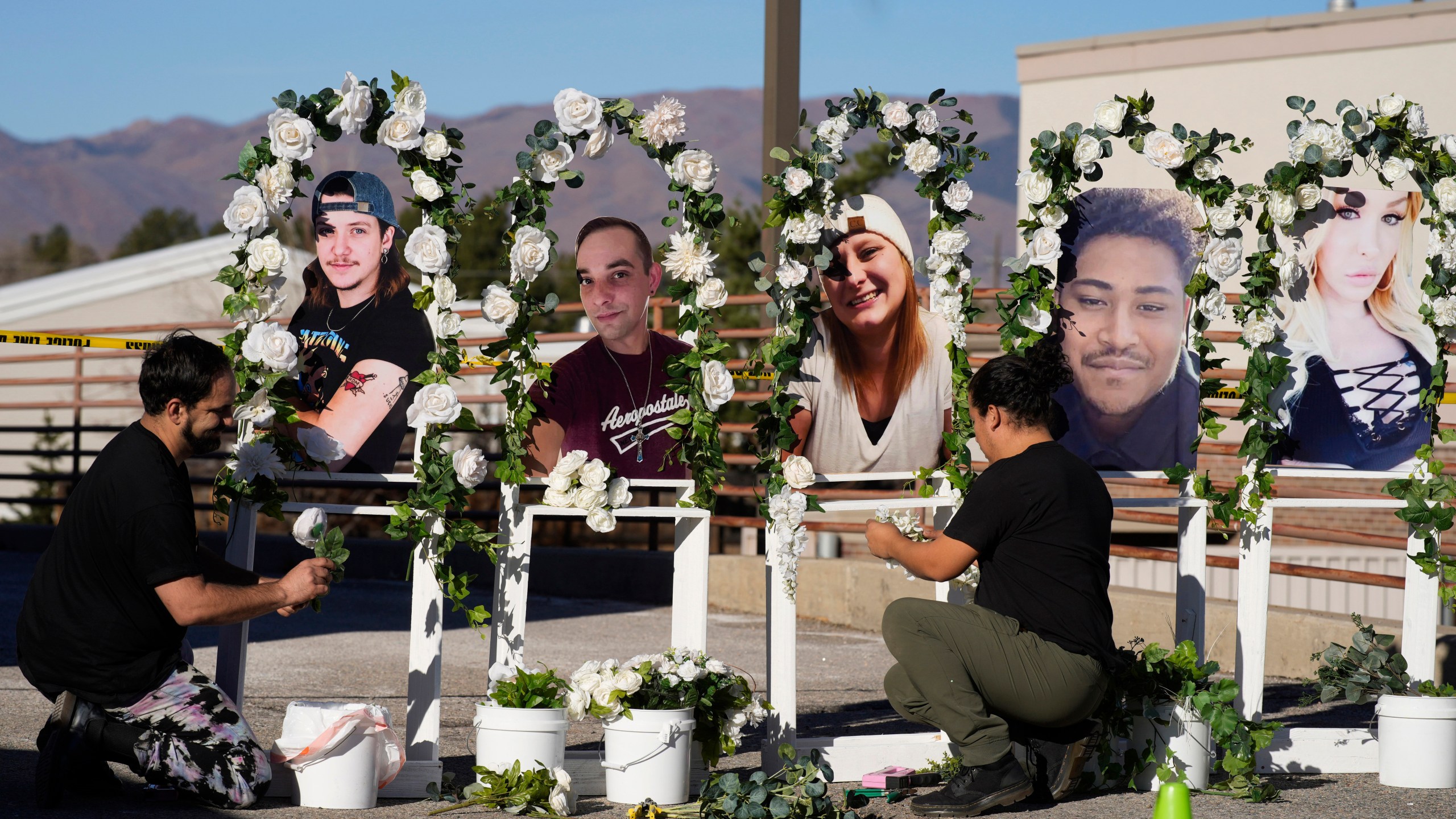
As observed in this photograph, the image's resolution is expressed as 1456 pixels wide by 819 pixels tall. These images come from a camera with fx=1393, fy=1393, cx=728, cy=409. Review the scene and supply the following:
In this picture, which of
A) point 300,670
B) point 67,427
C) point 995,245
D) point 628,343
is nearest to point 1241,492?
point 628,343

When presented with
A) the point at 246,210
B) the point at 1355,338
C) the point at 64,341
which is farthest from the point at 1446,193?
the point at 64,341

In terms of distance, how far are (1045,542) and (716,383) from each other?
120 cm

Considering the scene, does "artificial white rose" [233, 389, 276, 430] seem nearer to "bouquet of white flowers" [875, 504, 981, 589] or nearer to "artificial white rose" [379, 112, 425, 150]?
"artificial white rose" [379, 112, 425, 150]

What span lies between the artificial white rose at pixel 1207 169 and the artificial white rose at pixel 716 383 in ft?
6.53

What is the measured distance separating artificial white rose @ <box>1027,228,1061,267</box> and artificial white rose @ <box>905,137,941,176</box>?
509 millimetres

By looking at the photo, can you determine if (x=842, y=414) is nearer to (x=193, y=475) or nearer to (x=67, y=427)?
(x=67, y=427)

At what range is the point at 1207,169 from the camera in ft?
17.1

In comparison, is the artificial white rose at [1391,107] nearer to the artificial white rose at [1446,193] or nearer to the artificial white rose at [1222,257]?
the artificial white rose at [1446,193]

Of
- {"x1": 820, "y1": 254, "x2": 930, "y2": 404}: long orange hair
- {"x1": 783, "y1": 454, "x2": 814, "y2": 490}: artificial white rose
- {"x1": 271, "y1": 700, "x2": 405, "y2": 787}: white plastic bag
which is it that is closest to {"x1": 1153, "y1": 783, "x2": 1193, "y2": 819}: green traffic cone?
{"x1": 783, "y1": 454, "x2": 814, "y2": 490}: artificial white rose

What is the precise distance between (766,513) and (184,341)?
77.8 inches

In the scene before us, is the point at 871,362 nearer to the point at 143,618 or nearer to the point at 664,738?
the point at 664,738

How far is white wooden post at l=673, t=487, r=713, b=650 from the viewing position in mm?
4805

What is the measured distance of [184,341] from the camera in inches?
165

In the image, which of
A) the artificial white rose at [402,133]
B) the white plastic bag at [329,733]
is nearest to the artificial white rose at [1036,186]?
the artificial white rose at [402,133]
